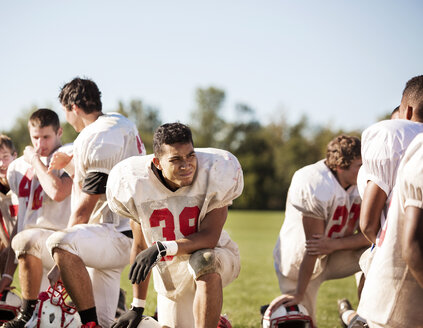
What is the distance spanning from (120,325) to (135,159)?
1134 mm

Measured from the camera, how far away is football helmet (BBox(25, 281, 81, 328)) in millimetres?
3965

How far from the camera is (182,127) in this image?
3639 mm

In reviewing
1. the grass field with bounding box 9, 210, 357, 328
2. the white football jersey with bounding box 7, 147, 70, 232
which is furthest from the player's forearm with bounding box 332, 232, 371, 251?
the white football jersey with bounding box 7, 147, 70, 232

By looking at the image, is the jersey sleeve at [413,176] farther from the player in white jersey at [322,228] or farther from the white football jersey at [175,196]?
the player in white jersey at [322,228]

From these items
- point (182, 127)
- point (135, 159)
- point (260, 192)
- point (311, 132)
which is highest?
point (182, 127)

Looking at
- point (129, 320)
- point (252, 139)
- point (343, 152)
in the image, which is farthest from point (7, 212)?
point (252, 139)

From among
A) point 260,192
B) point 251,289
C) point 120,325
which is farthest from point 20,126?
point 120,325

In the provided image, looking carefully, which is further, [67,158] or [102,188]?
[67,158]

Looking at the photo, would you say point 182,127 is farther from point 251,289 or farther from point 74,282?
point 251,289

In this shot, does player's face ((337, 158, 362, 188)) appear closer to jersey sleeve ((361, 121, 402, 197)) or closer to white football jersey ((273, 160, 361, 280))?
white football jersey ((273, 160, 361, 280))

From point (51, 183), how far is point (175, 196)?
1.53 m

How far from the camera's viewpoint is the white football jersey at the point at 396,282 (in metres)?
2.36

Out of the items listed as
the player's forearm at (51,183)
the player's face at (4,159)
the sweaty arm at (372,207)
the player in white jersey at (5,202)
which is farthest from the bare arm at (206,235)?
the player's face at (4,159)

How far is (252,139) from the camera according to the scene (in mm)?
55562
